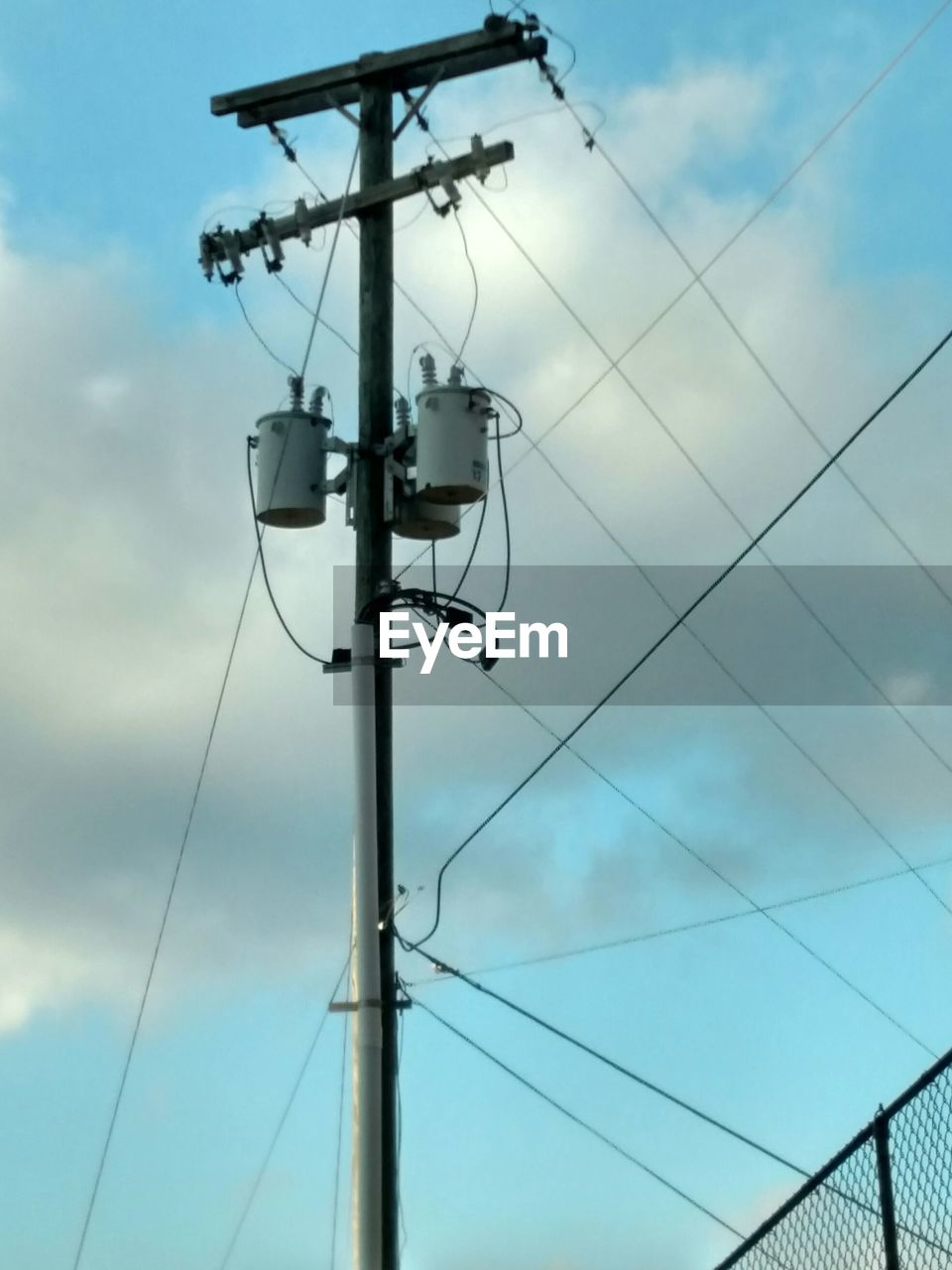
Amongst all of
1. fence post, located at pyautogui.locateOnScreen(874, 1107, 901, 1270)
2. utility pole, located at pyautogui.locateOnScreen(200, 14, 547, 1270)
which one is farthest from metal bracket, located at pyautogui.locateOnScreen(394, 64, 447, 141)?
fence post, located at pyautogui.locateOnScreen(874, 1107, 901, 1270)

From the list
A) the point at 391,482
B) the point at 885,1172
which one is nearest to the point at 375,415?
the point at 391,482

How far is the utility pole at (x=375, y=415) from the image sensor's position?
10.5 meters

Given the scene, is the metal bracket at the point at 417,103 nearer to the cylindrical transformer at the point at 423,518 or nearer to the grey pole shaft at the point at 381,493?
the grey pole shaft at the point at 381,493

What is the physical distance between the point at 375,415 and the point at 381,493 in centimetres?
45

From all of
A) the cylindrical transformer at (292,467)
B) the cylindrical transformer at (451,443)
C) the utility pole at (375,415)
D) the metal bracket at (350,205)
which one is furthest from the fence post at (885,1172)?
the metal bracket at (350,205)

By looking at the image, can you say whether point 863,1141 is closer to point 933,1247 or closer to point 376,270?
point 933,1247

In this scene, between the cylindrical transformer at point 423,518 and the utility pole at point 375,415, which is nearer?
the utility pole at point 375,415

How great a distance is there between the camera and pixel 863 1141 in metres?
9.08

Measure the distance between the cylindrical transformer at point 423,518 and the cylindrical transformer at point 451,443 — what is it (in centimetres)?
19

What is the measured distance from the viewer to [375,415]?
38.1 feet

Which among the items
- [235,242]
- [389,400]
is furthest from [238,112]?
[389,400]

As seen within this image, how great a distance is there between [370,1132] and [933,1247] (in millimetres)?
2922

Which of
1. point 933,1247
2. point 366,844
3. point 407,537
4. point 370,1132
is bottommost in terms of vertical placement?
point 933,1247

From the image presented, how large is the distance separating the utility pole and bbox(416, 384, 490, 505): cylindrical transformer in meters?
0.35
